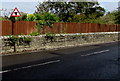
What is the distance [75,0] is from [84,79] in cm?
3405

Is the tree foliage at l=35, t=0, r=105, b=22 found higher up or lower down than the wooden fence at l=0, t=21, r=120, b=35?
higher up

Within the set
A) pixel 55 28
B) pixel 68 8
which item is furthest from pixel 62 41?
pixel 68 8

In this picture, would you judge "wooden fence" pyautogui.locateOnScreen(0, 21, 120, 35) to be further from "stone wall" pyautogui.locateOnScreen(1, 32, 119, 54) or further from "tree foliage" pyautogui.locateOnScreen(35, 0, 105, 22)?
"tree foliage" pyautogui.locateOnScreen(35, 0, 105, 22)

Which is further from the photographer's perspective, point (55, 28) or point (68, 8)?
point (68, 8)

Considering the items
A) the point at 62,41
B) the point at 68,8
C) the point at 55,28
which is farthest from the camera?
the point at 68,8

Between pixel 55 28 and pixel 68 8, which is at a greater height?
pixel 68 8

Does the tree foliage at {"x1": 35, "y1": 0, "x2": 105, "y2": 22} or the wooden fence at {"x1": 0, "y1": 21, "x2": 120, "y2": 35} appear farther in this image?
the tree foliage at {"x1": 35, "y1": 0, "x2": 105, "y2": 22}

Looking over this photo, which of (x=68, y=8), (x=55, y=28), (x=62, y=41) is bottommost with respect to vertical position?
(x=62, y=41)

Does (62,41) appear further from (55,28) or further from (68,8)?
(68,8)

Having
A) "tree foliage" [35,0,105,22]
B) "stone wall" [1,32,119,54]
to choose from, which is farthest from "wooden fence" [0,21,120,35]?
"tree foliage" [35,0,105,22]

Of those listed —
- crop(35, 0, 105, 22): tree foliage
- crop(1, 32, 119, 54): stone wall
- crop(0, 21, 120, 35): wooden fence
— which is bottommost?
crop(1, 32, 119, 54): stone wall

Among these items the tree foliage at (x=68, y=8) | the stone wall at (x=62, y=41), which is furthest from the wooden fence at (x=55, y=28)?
the tree foliage at (x=68, y=8)

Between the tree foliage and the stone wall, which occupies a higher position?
the tree foliage

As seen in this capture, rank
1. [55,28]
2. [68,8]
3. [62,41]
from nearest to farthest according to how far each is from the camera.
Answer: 1. [62,41]
2. [55,28]
3. [68,8]
